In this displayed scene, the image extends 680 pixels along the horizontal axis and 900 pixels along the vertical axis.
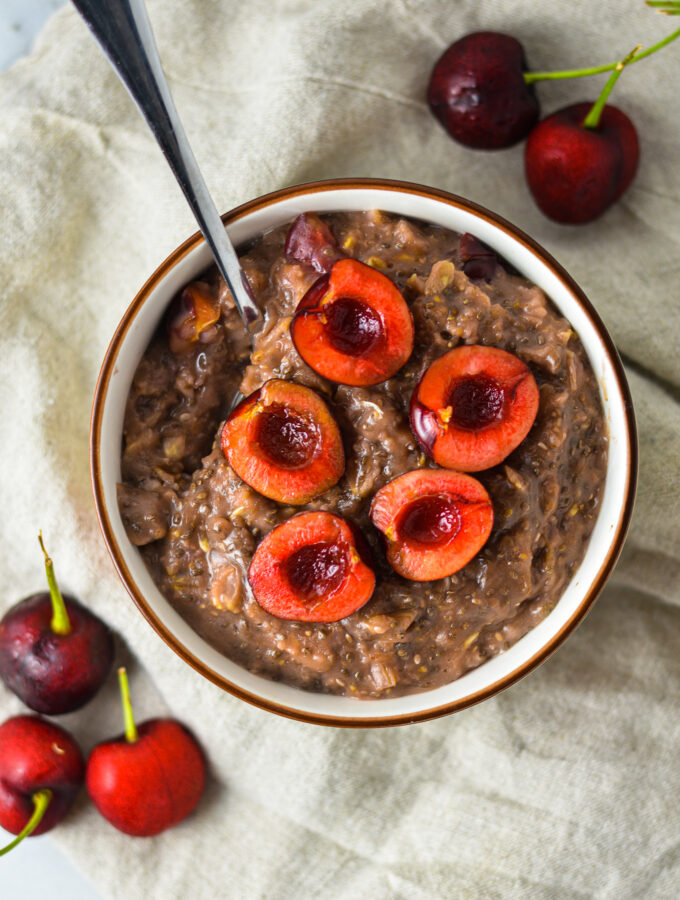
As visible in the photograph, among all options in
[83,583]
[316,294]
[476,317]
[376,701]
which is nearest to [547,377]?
[476,317]

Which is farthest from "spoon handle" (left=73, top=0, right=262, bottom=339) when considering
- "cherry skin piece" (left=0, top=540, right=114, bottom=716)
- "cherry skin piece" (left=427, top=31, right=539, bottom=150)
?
"cherry skin piece" (left=0, top=540, right=114, bottom=716)

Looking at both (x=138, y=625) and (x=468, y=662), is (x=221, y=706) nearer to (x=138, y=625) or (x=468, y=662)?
(x=138, y=625)

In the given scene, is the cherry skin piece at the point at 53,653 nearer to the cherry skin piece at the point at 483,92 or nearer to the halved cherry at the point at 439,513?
the halved cherry at the point at 439,513

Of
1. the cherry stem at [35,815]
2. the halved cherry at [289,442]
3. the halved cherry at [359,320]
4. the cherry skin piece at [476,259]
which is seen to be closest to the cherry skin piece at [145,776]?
the cherry stem at [35,815]

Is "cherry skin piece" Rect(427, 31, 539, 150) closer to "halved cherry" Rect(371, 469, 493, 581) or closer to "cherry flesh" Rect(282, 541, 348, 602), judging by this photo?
"halved cherry" Rect(371, 469, 493, 581)

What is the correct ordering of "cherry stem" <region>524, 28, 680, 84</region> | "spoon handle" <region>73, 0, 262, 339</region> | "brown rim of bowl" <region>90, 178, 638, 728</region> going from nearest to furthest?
1. "spoon handle" <region>73, 0, 262, 339</region>
2. "brown rim of bowl" <region>90, 178, 638, 728</region>
3. "cherry stem" <region>524, 28, 680, 84</region>

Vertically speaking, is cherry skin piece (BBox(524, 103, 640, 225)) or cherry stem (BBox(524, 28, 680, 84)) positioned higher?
cherry stem (BBox(524, 28, 680, 84))

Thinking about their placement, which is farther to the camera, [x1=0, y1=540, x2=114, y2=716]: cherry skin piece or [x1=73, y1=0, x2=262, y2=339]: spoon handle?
[x1=0, y1=540, x2=114, y2=716]: cherry skin piece
